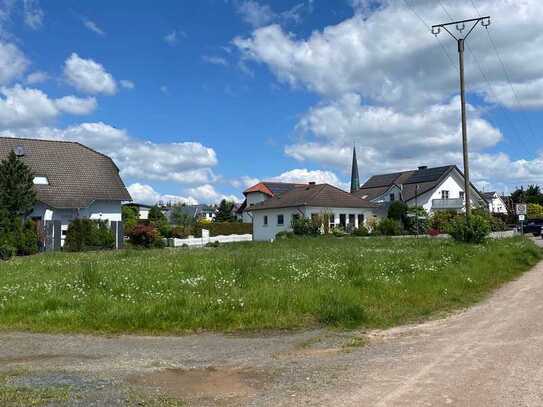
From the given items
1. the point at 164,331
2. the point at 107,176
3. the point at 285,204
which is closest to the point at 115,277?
the point at 164,331

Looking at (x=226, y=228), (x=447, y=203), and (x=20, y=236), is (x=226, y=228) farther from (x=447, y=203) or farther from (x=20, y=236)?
(x=20, y=236)

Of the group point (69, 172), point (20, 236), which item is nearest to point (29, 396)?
point (20, 236)

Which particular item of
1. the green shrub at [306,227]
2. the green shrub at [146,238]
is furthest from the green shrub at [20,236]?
the green shrub at [306,227]

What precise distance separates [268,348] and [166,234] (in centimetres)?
4715

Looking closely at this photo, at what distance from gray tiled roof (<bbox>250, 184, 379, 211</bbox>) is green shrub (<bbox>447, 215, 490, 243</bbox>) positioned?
78.9 ft

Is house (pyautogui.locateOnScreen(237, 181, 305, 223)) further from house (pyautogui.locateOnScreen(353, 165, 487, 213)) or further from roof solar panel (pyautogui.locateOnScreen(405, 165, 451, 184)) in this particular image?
roof solar panel (pyautogui.locateOnScreen(405, 165, 451, 184))

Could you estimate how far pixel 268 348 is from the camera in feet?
27.4

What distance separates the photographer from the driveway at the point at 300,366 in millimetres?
5770

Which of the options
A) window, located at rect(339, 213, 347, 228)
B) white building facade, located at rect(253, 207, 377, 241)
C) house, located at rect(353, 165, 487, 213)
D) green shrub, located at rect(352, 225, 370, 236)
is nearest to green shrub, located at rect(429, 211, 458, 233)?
white building facade, located at rect(253, 207, 377, 241)

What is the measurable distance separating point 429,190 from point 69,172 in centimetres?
4440

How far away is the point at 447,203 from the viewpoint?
71.6 metres

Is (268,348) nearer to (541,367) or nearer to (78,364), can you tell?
(78,364)

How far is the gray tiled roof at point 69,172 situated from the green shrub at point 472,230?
84.3 feet

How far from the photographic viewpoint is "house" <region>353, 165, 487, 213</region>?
71375mm
